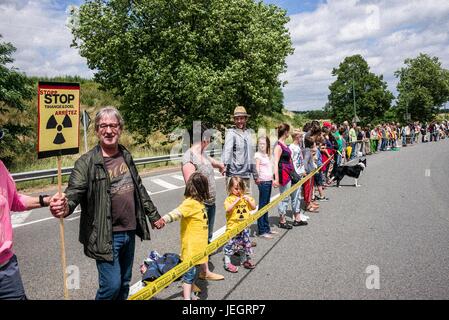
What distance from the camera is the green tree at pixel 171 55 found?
2153 centimetres

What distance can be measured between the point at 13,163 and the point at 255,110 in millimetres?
16562

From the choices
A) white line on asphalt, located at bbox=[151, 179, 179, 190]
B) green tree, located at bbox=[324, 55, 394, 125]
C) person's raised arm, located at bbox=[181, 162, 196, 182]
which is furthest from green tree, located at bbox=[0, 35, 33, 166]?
green tree, located at bbox=[324, 55, 394, 125]

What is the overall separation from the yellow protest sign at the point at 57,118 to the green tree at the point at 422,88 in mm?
79879

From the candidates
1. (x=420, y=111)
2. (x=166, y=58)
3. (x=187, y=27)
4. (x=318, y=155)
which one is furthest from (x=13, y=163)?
(x=420, y=111)

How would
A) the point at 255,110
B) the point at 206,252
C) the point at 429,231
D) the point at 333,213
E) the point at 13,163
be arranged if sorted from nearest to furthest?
the point at 206,252 → the point at 429,231 → the point at 333,213 → the point at 13,163 → the point at 255,110

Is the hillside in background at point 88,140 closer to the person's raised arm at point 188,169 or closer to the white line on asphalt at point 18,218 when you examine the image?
the white line on asphalt at point 18,218

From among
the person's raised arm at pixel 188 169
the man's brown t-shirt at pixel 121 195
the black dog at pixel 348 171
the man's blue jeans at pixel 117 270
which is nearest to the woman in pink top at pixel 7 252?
the man's blue jeans at pixel 117 270

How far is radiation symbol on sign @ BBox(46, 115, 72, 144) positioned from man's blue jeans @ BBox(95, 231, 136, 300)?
1083 millimetres

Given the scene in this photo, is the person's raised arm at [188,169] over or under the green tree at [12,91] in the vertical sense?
under

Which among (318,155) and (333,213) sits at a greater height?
(318,155)

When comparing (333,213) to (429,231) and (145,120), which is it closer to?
(429,231)

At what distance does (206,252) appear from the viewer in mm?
4234

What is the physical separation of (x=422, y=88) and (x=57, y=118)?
83.6 meters

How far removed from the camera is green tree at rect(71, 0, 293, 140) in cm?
2153
